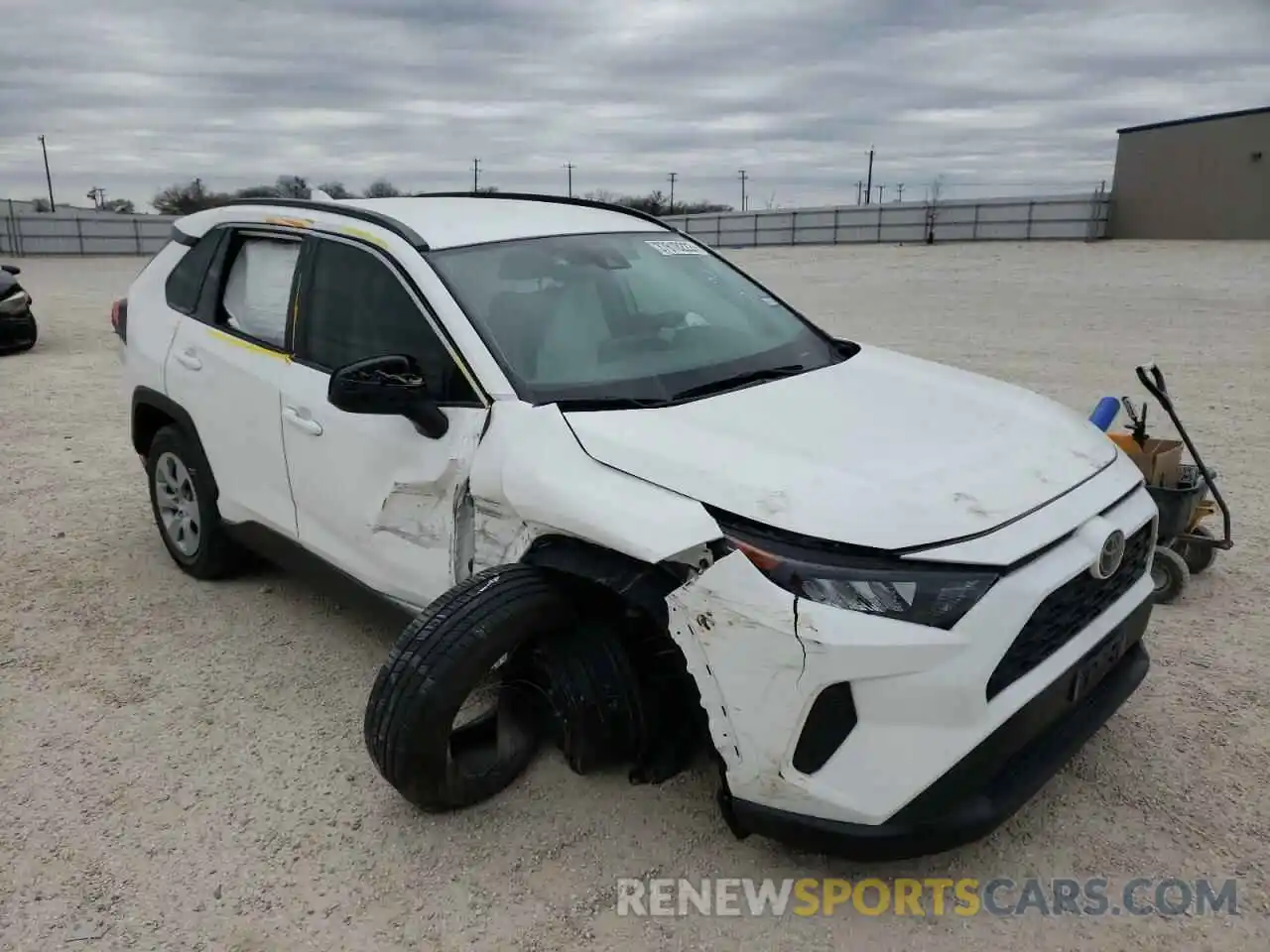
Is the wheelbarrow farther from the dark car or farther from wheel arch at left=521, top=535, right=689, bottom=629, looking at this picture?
the dark car

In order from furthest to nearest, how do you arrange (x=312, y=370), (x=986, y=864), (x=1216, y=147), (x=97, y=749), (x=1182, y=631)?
(x=1216, y=147)
(x=1182, y=631)
(x=312, y=370)
(x=97, y=749)
(x=986, y=864)

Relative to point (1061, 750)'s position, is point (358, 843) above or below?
below

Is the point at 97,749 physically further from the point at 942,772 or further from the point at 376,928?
the point at 942,772

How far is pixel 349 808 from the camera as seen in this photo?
2984 mm

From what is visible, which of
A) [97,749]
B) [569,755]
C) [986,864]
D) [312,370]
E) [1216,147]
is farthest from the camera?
[1216,147]

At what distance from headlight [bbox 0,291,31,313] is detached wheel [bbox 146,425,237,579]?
8.65 meters

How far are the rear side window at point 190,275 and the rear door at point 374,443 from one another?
0.92m

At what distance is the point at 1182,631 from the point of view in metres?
3.96

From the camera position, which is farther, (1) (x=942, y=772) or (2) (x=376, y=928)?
(2) (x=376, y=928)

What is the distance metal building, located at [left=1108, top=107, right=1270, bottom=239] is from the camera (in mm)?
32469

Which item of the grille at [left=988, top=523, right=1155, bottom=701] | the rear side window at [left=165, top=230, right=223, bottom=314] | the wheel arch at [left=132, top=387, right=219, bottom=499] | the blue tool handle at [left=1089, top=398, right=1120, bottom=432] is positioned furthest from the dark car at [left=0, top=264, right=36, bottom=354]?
the grille at [left=988, top=523, right=1155, bottom=701]

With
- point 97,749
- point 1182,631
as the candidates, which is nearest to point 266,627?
point 97,749

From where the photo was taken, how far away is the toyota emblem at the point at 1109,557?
8.36ft

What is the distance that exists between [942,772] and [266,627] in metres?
3.00
